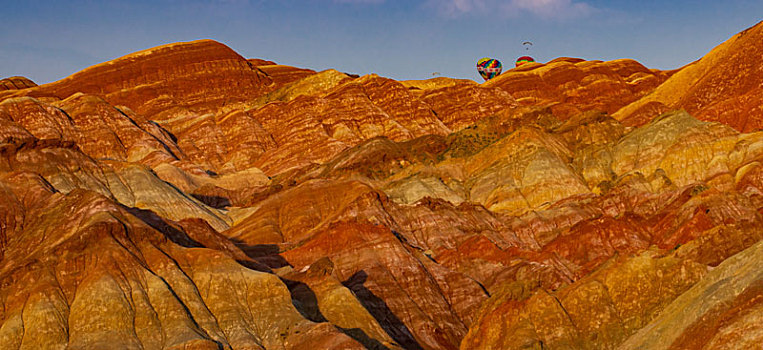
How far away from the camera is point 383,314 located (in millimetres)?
112312

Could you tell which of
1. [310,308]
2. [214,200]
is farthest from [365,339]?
[214,200]

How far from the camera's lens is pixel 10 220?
118625 mm

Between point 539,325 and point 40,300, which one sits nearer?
point 539,325

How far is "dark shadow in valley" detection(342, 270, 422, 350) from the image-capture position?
109 m

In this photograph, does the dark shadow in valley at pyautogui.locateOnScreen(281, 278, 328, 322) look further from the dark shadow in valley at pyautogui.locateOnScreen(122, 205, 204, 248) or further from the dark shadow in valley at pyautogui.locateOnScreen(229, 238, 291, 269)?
the dark shadow in valley at pyautogui.locateOnScreen(229, 238, 291, 269)

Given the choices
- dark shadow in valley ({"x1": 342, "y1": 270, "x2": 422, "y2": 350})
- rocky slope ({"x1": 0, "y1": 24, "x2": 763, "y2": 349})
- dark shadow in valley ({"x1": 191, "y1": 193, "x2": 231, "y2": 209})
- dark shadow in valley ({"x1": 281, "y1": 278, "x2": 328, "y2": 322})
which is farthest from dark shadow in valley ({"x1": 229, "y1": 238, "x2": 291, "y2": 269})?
dark shadow in valley ({"x1": 191, "y1": 193, "x2": 231, "y2": 209})

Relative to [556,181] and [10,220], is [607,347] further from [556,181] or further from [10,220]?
[556,181]

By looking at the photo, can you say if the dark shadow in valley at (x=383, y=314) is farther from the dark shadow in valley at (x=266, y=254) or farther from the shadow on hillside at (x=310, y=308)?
the dark shadow in valley at (x=266, y=254)

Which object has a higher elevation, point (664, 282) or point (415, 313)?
point (664, 282)

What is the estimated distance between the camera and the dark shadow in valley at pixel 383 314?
4299 inches

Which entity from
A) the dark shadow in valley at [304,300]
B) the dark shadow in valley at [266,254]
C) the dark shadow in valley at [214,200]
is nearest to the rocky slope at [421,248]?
the dark shadow in valley at [304,300]

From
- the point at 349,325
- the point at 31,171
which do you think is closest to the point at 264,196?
the point at 31,171

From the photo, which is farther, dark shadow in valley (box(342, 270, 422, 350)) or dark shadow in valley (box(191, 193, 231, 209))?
dark shadow in valley (box(191, 193, 231, 209))

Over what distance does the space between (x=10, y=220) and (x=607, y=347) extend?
68.1 m
